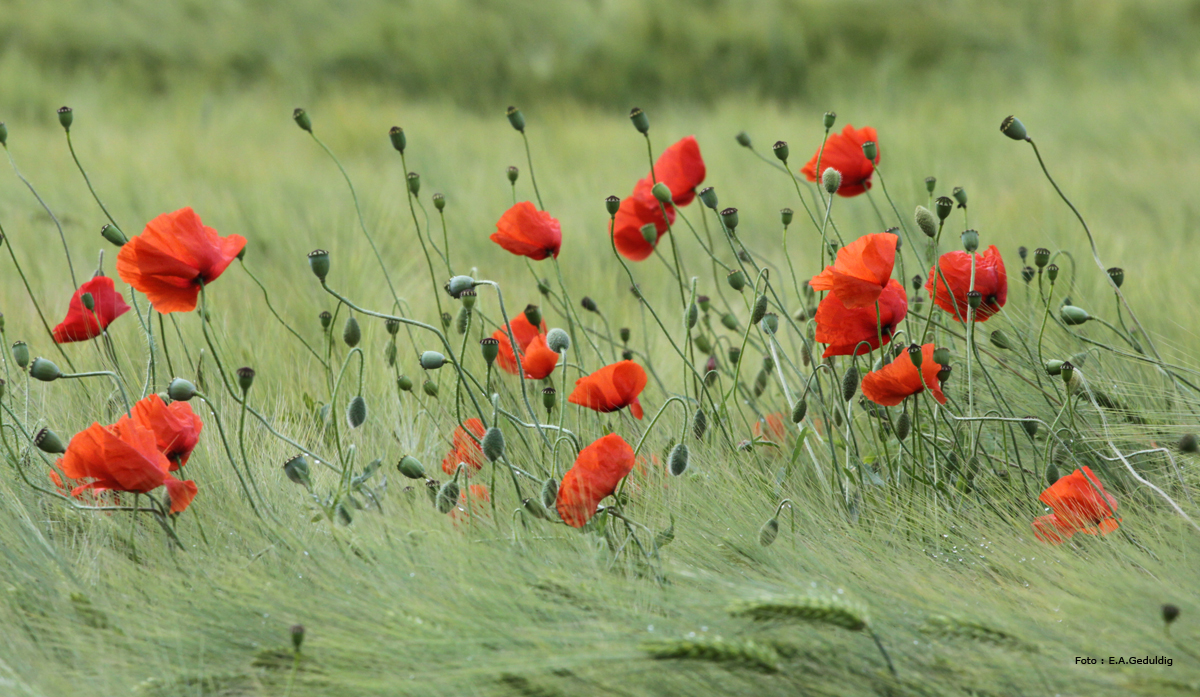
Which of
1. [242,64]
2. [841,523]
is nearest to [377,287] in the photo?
[841,523]

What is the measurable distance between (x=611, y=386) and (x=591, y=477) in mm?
144

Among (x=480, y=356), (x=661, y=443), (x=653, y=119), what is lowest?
(x=661, y=443)

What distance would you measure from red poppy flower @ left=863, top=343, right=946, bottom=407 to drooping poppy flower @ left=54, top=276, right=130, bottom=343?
830mm

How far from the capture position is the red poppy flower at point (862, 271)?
0.85m

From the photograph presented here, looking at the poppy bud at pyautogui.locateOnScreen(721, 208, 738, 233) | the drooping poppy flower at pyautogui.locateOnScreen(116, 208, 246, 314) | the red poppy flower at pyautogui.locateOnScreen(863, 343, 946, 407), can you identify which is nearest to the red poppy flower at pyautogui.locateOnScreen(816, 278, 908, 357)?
the red poppy flower at pyautogui.locateOnScreen(863, 343, 946, 407)

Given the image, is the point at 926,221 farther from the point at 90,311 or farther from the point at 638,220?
the point at 90,311

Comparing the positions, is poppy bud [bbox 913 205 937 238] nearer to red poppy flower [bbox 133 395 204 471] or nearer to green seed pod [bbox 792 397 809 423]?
green seed pod [bbox 792 397 809 423]

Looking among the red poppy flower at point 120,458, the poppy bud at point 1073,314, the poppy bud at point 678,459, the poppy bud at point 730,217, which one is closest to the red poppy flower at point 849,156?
the poppy bud at point 730,217

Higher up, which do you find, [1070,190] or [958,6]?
[958,6]

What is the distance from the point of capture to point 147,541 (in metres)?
0.95

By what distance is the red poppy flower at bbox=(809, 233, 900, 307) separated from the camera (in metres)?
0.85

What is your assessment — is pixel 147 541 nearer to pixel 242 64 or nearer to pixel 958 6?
pixel 242 64

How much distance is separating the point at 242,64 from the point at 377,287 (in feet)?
8.42

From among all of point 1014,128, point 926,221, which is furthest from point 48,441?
point 1014,128
